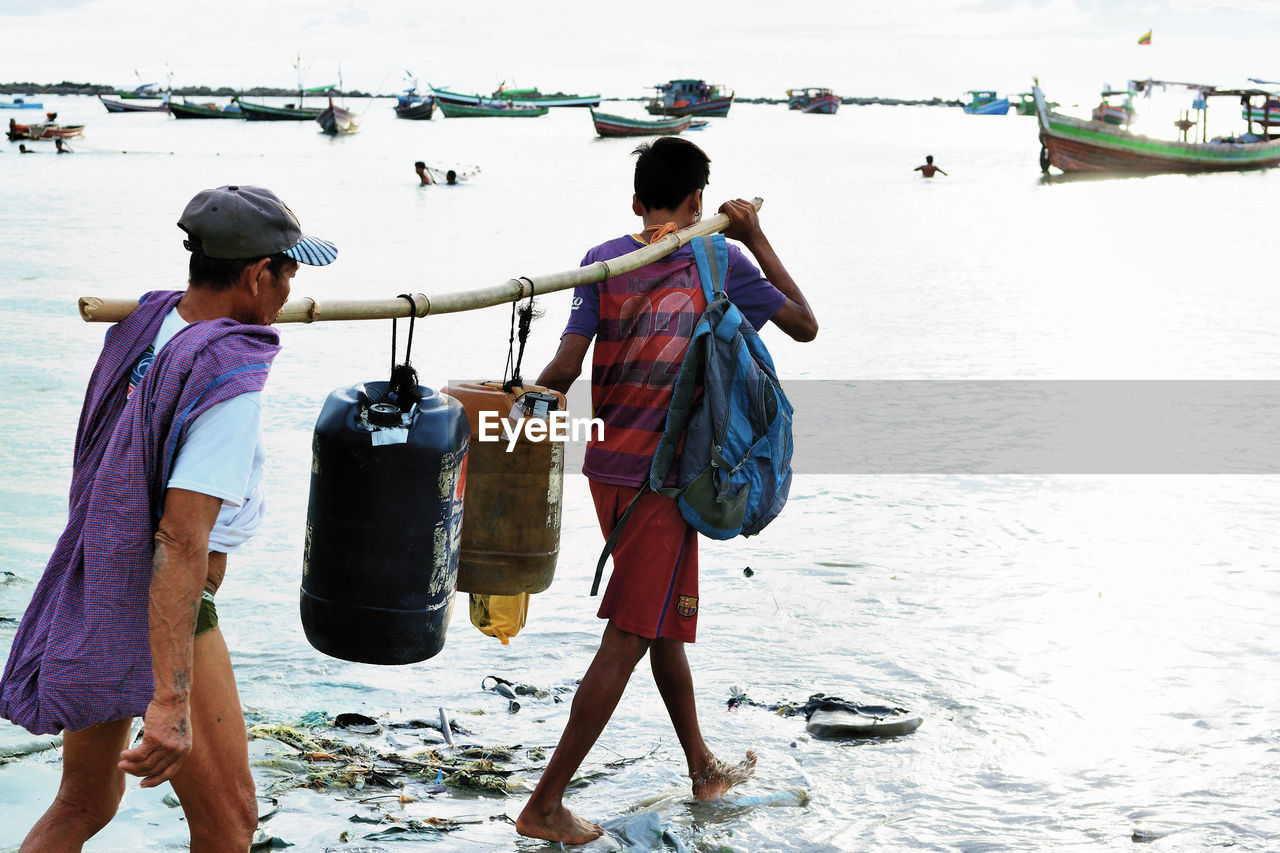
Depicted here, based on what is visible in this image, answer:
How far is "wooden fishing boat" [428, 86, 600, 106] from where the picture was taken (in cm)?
11488

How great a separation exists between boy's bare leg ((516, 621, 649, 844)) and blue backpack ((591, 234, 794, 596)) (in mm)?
259

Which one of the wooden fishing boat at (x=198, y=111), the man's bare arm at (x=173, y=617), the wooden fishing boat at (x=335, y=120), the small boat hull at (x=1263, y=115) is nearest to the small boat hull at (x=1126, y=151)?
the small boat hull at (x=1263, y=115)

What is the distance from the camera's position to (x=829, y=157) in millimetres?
66688

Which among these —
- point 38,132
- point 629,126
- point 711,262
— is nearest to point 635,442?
point 711,262

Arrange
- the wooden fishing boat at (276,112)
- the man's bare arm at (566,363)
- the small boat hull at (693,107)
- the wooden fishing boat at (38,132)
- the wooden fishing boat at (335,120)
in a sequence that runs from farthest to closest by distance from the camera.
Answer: the small boat hull at (693,107), the wooden fishing boat at (276,112), the wooden fishing boat at (335,120), the wooden fishing boat at (38,132), the man's bare arm at (566,363)

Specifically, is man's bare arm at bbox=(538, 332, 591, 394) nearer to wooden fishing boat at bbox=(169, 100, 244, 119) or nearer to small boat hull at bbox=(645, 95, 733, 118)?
wooden fishing boat at bbox=(169, 100, 244, 119)

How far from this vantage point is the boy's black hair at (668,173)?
323 centimetres

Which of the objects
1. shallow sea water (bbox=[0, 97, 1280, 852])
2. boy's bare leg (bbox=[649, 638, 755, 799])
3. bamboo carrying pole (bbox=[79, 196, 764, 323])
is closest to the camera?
bamboo carrying pole (bbox=[79, 196, 764, 323])

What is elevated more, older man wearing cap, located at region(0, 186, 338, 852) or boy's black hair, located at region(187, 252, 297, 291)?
boy's black hair, located at region(187, 252, 297, 291)

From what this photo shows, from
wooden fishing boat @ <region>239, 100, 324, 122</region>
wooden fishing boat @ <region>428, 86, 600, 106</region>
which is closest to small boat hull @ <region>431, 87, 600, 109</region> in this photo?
wooden fishing boat @ <region>428, 86, 600, 106</region>

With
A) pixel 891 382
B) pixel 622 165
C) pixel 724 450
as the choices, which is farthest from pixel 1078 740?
pixel 622 165

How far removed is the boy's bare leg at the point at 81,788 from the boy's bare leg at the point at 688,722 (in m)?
1.41

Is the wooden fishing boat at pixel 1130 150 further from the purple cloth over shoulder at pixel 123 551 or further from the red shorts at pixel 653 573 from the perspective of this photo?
the purple cloth over shoulder at pixel 123 551

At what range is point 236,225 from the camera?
218 centimetres
